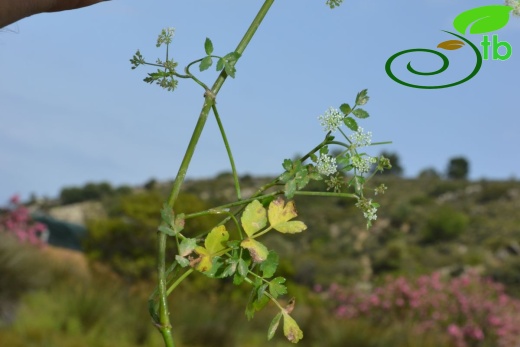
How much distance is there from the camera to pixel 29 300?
7816 millimetres

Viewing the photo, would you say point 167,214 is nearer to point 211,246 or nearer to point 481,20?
point 211,246

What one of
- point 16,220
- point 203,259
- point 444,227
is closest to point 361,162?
point 203,259

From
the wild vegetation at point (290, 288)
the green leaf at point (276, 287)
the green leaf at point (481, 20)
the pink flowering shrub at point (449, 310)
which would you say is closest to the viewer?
the green leaf at point (276, 287)

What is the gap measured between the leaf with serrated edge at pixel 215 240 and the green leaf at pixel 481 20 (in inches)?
26.2

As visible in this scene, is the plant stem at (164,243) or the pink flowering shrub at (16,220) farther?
the pink flowering shrub at (16,220)

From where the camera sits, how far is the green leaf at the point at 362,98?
1.07 m

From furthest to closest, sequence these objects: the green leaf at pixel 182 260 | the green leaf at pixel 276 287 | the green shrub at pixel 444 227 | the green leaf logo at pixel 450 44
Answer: the green shrub at pixel 444 227, the green leaf logo at pixel 450 44, the green leaf at pixel 276 287, the green leaf at pixel 182 260

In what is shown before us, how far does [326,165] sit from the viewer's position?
1.00 meters

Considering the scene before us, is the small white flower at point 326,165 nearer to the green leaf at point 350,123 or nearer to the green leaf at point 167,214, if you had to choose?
the green leaf at point 350,123

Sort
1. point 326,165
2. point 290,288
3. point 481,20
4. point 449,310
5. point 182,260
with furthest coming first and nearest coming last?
point 290,288
point 449,310
point 481,20
point 326,165
point 182,260

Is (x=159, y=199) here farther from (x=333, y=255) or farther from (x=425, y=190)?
(x=425, y=190)

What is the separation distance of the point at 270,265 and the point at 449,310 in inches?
440

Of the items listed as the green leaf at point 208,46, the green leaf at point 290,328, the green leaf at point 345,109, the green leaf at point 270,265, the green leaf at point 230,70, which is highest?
the green leaf at point 208,46

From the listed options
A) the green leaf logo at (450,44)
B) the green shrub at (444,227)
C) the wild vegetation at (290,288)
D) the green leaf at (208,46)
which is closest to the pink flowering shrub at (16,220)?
the wild vegetation at (290,288)
